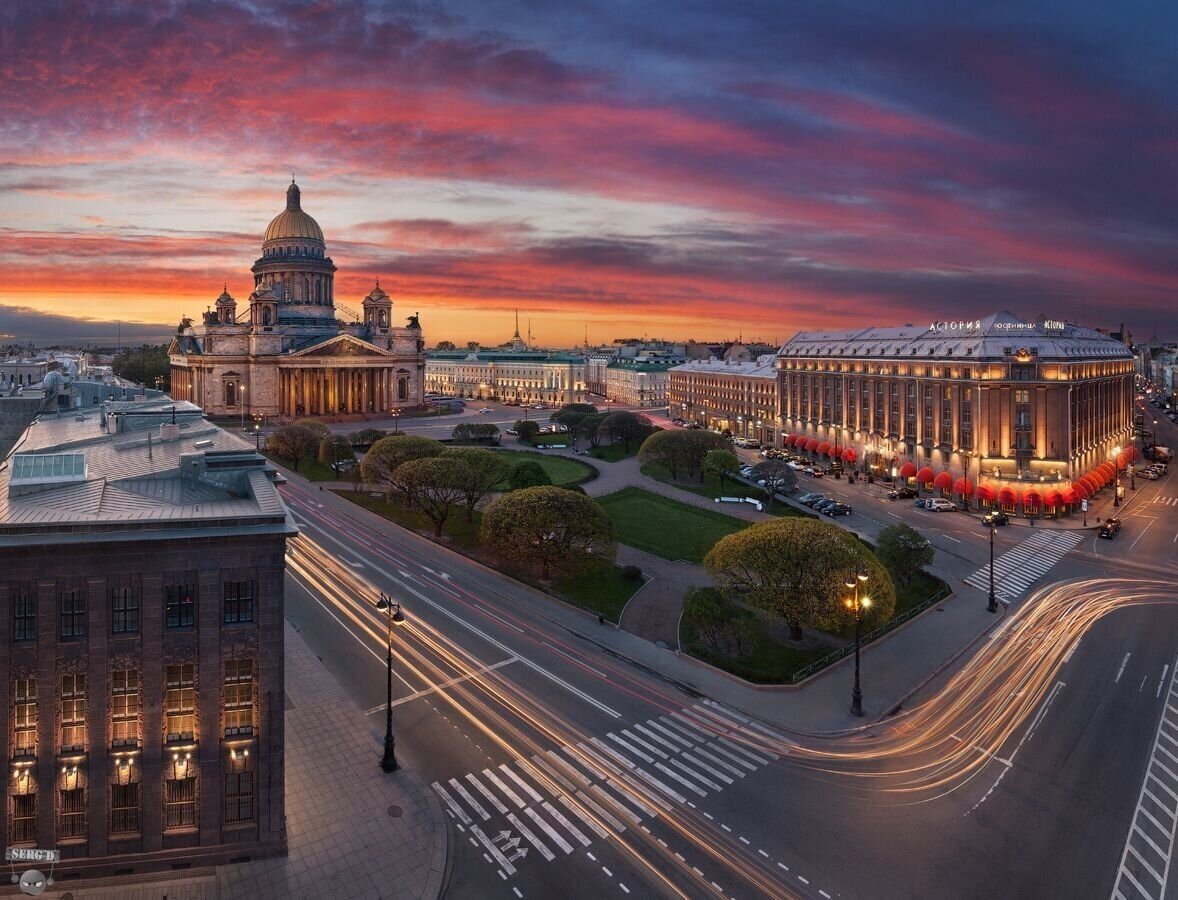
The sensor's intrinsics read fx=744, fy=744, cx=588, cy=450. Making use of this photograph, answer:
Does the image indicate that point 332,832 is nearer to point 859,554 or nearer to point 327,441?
point 859,554

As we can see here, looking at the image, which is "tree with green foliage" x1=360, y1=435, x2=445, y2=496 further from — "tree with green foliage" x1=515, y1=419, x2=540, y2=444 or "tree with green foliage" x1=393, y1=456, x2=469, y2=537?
"tree with green foliage" x1=515, y1=419, x2=540, y2=444

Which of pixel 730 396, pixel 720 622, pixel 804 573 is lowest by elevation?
pixel 720 622

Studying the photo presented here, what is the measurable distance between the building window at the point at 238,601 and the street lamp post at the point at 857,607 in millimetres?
27741

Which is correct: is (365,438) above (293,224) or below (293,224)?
below

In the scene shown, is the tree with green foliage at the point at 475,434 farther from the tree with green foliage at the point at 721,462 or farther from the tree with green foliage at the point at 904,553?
the tree with green foliage at the point at 904,553

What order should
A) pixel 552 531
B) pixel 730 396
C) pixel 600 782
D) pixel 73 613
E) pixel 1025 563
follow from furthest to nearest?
1. pixel 730 396
2. pixel 1025 563
3. pixel 552 531
4. pixel 600 782
5. pixel 73 613

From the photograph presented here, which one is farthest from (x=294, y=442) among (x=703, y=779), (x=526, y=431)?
(x=703, y=779)

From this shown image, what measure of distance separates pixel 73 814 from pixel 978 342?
92941mm

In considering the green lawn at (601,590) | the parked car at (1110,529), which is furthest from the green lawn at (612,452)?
the parked car at (1110,529)

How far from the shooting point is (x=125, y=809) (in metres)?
24.8

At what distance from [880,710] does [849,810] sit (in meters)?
9.44

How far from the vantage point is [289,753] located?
1260 inches

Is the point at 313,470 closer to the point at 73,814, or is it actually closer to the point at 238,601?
the point at 238,601

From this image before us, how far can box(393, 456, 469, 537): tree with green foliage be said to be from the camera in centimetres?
6556
